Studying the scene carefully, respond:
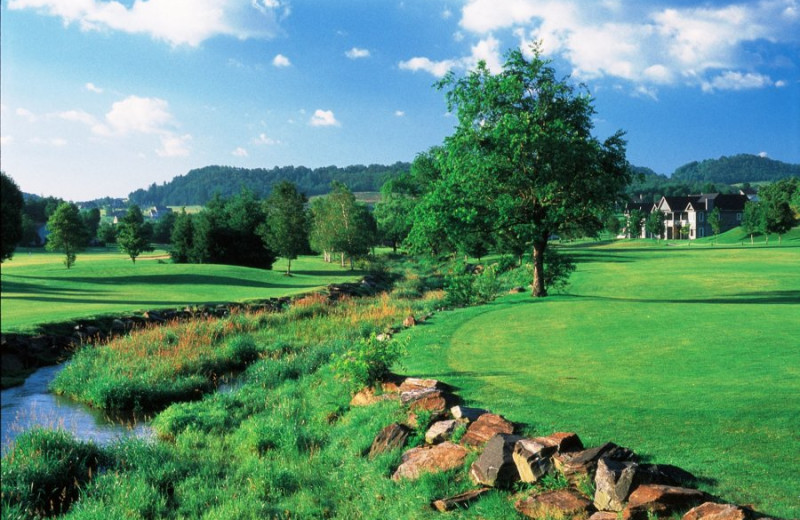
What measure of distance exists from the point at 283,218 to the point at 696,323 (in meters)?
50.4

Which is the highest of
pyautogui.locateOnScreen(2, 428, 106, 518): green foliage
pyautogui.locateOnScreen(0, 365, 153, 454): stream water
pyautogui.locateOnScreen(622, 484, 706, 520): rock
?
pyautogui.locateOnScreen(622, 484, 706, 520): rock

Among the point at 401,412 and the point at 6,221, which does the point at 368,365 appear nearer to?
the point at 401,412

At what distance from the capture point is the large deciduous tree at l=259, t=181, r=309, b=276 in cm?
6369

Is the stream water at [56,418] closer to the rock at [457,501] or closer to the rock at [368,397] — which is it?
the rock at [368,397]

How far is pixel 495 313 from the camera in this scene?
23125 millimetres

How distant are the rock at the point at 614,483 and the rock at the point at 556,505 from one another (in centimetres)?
19

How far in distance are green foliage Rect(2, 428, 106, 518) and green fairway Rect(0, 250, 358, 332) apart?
1276cm

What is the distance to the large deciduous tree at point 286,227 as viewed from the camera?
2507 inches

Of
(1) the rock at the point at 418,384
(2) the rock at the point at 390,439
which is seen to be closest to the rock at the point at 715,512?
(2) the rock at the point at 390,439

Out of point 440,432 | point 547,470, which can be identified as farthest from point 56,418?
point 547,470

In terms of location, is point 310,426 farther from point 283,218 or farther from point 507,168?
point 283,218

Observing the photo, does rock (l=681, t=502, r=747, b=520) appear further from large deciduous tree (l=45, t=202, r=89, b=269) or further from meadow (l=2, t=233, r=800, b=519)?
large deciduous tree (l=45, t=202, r=89, b=269)

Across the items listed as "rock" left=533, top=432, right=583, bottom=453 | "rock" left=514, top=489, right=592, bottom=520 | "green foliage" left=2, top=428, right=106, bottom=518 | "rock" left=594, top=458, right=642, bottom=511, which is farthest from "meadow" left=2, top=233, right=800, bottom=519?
"rock" left=594, top=458, right=642, bottom=511

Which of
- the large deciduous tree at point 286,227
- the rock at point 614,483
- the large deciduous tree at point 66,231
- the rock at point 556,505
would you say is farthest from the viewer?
the large deciduous tree at point 286,227
